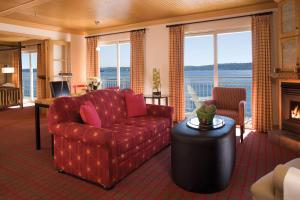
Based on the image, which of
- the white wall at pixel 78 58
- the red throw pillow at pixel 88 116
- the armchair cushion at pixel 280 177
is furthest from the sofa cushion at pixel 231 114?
the white wall at pixel 78 58

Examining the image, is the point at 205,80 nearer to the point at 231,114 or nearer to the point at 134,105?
the point at 231,114

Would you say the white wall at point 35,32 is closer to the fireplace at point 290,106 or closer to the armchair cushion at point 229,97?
the armchair cushion at point 229,97

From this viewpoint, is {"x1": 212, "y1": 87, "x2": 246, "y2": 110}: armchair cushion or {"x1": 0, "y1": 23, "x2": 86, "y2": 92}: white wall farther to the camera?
{"x1": 0, "y1": 23, "x2": 86, "y2": 92}: white wall

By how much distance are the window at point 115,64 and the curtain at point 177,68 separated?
5.13 feet

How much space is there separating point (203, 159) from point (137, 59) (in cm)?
434

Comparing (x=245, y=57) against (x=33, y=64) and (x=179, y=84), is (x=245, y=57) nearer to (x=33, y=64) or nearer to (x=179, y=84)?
(x=179, y=84)

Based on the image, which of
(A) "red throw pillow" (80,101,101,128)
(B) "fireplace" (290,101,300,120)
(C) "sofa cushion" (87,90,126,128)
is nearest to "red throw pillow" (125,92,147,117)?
(C) "sofa cushion" (87,90,126,128)

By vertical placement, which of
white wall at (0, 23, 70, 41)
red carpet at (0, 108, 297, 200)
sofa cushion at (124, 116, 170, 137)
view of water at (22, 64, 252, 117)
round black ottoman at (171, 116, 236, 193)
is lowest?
red carpet at (0, 108, 297, 200)

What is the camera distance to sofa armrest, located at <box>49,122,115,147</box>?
2309 mm

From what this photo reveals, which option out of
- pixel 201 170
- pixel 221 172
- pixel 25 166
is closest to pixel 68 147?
pixel 25 166

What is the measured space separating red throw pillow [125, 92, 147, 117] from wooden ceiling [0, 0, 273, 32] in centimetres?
183

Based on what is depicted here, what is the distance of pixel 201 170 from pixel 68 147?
60.2 inches

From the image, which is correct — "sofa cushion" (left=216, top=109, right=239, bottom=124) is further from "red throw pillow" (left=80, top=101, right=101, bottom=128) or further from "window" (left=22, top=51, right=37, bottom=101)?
"window" (left=22, top=51, right=37, bottom=101)

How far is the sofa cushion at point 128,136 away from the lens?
8.49 ft
